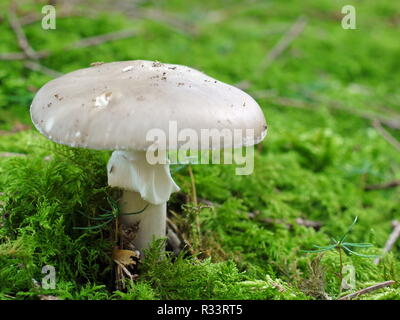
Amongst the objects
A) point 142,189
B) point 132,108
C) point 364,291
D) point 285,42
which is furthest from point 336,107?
point 132,108

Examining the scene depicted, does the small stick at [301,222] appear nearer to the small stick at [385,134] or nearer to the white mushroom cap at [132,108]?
the white mushroom cap at [132,108]

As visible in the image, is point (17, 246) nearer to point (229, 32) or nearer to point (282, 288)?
point (282, 288)

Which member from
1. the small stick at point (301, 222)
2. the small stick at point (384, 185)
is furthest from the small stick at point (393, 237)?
the small stick at point (384, 185)

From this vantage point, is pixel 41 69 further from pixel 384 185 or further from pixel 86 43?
pixel 384 185

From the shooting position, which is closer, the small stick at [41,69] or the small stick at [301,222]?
the small stick at [301,222]

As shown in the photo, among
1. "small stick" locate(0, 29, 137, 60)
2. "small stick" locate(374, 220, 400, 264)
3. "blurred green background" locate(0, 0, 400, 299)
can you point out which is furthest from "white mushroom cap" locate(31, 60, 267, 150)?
"small stick" locate(0, 29, 137, 60)

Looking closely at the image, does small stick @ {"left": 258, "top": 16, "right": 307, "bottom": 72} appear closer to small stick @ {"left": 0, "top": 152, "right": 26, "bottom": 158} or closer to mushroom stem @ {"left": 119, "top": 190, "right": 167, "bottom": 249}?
small stick @ {"left": 0, "top": 152, "right": 26, "bottom": 158}

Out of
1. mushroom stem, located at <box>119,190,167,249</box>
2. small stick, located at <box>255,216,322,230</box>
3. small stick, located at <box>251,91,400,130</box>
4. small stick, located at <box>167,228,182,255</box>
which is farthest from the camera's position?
small stick, located at <box>251,91,400,130</box>
